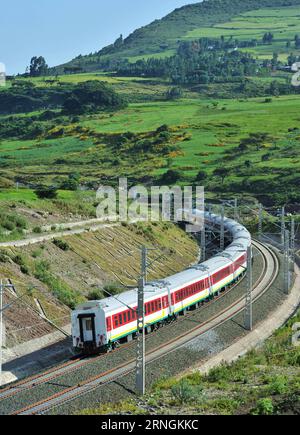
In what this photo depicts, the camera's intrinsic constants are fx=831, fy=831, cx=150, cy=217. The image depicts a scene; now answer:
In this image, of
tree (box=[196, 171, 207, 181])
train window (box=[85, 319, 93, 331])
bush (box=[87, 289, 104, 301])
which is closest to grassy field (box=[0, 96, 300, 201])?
tree (box=[196, 171, 207, 181])

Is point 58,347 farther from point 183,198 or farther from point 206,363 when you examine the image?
point 183,198

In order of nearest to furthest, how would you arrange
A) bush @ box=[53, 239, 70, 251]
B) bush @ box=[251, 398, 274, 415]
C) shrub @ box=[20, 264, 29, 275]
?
bush @ box=[251, 398, 274, 415], shrub @ box=[20, 264, 29, 275], bush @ box=[53, 239, 70, 251]

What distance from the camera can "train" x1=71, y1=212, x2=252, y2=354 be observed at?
41.4m

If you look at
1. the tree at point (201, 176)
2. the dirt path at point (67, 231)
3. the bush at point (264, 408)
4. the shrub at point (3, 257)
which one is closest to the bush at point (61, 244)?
the dirt path at point (67, 231)

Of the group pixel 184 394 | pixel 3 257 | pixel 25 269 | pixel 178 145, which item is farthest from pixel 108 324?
pixel 178 145

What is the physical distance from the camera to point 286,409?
1081 inches

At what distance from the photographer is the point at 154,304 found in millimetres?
47906

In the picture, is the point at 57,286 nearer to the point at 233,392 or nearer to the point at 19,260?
the point at 19,260

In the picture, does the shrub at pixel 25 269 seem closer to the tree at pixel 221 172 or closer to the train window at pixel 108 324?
the train window at pixel 108 324

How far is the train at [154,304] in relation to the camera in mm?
41406

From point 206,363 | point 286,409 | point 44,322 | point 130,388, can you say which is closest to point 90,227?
point 44,322

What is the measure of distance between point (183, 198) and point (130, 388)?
297 feet

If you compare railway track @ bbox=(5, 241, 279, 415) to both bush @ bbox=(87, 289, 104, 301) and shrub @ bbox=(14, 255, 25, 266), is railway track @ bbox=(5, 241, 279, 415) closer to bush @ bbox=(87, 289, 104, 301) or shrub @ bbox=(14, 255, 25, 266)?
bush @ bbox=(87, 289, 104, 301)
